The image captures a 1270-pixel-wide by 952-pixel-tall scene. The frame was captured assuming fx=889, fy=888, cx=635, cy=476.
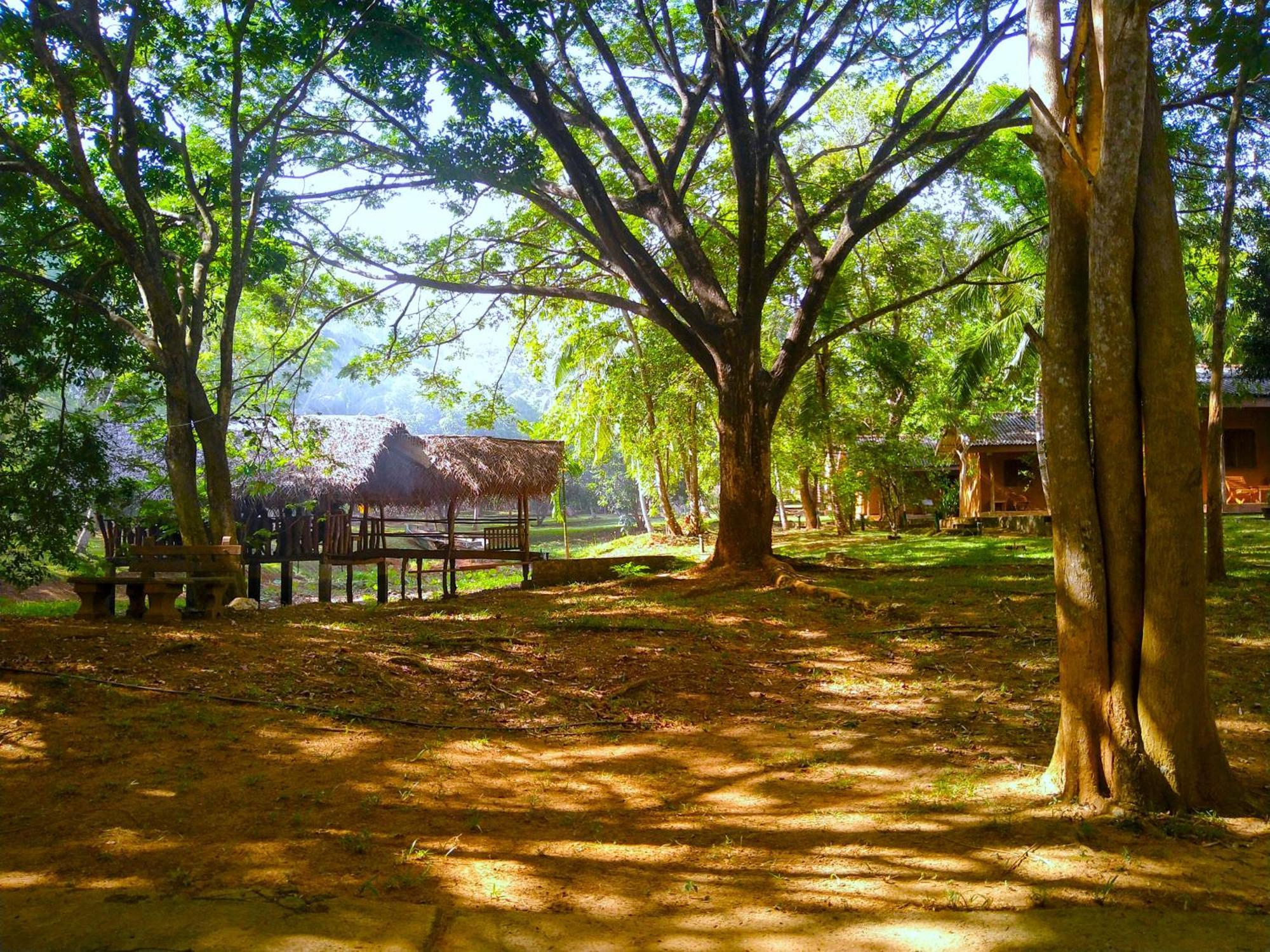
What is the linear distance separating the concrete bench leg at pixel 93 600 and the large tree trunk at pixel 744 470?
7097 mm

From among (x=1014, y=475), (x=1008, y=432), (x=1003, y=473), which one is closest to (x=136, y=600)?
(x=1008, y=432)

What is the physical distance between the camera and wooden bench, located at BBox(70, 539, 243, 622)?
8617 mm

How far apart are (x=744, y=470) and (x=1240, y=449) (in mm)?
20283

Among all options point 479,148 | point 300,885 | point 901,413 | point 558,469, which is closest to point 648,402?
point 558,469

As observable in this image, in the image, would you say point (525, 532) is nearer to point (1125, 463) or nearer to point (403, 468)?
point (403, 468)

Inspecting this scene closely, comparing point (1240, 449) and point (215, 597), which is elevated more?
point (1240, 449)

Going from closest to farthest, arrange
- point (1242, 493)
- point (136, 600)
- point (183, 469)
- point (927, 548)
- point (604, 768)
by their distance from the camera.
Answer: point (604, 768)
point (136, 600)
point (183, 469)
point (927, 548)
point (1242, 493)

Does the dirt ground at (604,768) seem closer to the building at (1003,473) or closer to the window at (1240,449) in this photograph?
the building at (1003,473)

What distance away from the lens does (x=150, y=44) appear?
10234 mm

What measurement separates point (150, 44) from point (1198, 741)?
1195 cm

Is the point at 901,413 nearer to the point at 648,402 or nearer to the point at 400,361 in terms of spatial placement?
the point at 648,402

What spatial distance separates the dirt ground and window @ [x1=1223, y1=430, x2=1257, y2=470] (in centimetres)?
1872

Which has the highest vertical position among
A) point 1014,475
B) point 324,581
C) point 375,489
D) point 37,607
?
point 1014,475

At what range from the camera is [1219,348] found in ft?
30.6
